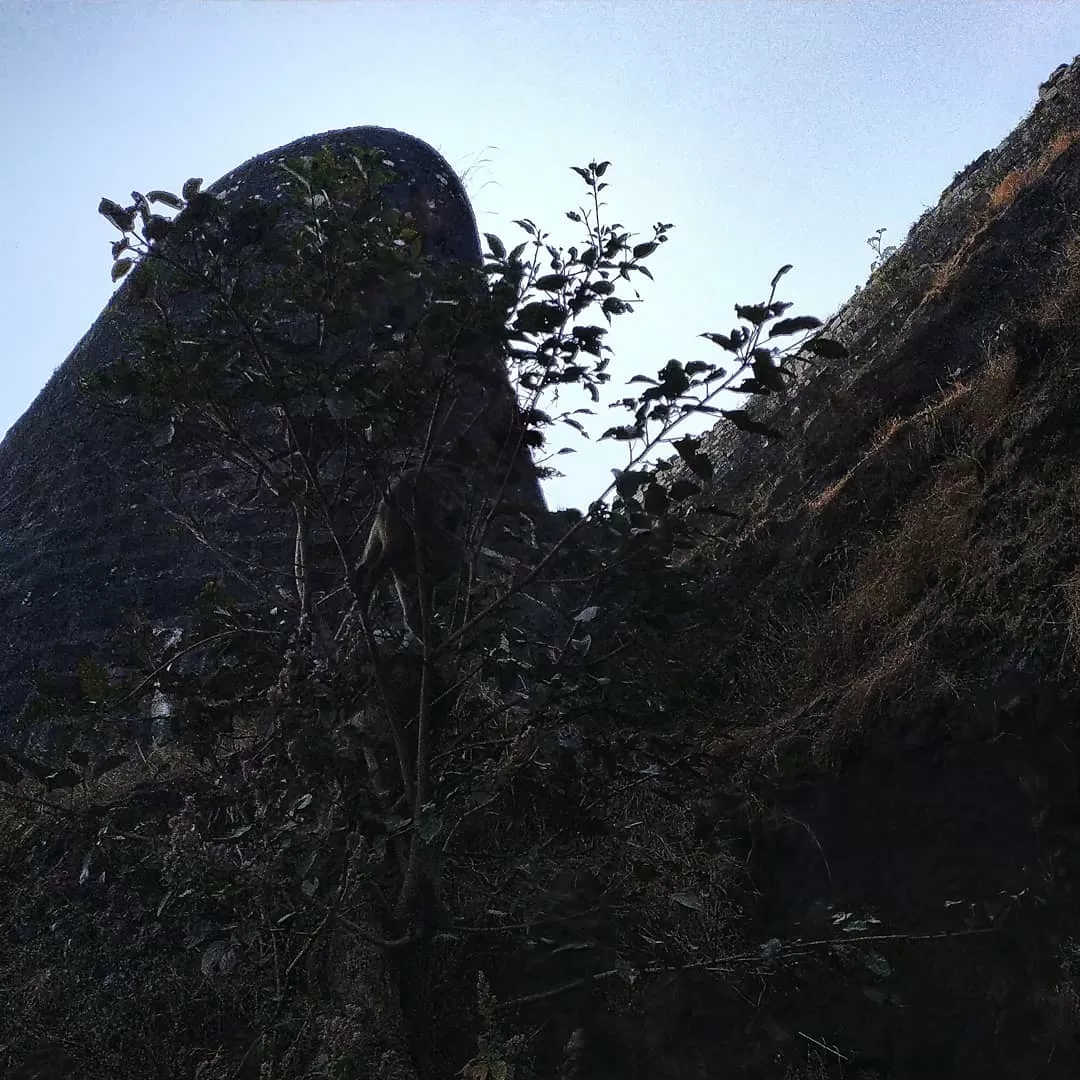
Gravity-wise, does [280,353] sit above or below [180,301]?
below

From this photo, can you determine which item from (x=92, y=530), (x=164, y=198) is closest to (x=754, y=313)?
(x=164, y=198)

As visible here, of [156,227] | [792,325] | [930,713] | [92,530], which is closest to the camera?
[792,325]

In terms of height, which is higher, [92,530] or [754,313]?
[92,530]

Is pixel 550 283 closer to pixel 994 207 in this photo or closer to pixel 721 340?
pixel 721 340

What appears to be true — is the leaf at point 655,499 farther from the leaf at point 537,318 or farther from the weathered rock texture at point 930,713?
the weathered rock texture at point 930,713

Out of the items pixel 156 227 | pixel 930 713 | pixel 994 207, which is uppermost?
pixel 994 207

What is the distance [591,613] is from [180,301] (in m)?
5.71

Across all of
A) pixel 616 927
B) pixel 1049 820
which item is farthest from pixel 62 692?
pixel 1049 820

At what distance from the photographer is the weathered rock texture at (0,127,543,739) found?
260 inches

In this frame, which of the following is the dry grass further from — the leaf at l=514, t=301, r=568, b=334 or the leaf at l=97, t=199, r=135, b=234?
the leaf at l=97, t=199, r=135, b=234

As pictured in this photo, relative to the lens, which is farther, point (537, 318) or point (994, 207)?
point (994, 207)

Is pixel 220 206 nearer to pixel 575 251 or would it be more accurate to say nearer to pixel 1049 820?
pixel 575 251

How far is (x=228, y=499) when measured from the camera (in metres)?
6.63

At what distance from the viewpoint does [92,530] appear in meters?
7.09
